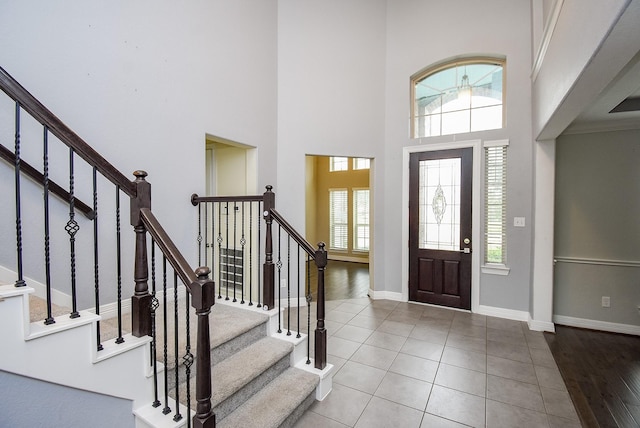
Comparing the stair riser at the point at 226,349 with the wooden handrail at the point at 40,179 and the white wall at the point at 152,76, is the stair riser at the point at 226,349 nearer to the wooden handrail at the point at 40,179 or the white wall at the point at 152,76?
the white wall at the point at 152,76

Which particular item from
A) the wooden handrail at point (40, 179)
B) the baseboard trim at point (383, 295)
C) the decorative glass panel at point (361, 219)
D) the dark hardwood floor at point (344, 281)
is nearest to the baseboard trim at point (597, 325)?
the baseboard trim at point (383, 295)

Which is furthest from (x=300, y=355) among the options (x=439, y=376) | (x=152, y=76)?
(x=152, y=76)

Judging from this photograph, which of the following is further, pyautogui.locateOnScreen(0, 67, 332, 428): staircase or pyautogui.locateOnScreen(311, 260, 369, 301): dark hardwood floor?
pyautogui.locateOnScreen(311, 260, 369, 301): dark hardwood floor

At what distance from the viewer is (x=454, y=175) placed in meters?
4.38

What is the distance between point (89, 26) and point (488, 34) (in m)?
4.54

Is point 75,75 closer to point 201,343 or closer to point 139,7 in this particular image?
point 139,7

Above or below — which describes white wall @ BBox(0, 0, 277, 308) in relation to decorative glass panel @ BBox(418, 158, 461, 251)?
above

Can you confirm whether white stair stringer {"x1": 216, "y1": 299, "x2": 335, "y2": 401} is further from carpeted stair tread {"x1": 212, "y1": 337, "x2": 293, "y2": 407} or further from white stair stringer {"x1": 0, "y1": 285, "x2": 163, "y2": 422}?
white stair stringer {"x1": 0, "y1": 285, "x2": 163, "y2": 422}

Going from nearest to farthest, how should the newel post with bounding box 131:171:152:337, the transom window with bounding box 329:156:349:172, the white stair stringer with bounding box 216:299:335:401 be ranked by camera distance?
the newel post with bounding box 131:171:152:337 → the white stair stringer with bounding box 216:299:335:401 → the transom window with bounding box 329:156:349:172

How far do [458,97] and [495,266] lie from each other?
2473 millimetres

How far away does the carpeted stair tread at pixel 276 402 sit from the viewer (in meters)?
1.83

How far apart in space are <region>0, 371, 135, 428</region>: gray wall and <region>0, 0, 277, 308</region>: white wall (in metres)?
1.09

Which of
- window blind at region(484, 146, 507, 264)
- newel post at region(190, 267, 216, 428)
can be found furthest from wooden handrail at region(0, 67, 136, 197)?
window blind at region(484, 146, 507, 264)

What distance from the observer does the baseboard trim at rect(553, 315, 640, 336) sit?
3.62 meters
